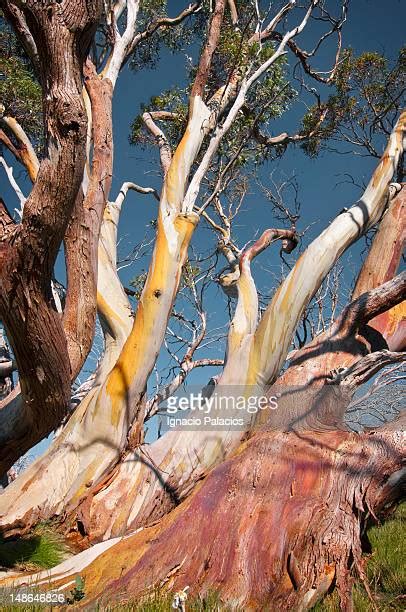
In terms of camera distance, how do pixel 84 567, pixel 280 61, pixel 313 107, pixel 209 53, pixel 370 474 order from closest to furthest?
pixel 370 474 → pixel 84 567 → pixel 209 53 → pixel 280 61 → pixel 313 107

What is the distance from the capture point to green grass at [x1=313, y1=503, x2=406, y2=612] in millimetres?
1860

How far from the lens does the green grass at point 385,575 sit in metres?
1.86

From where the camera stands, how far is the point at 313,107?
7.71m

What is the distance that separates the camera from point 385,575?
2.38 m

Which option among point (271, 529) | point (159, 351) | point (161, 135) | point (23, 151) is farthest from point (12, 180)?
point (271, 529)

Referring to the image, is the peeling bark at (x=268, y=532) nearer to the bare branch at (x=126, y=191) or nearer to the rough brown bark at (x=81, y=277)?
the rough brown bark at (x=81, y=277)

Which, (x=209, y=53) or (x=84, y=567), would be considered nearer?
(x=84, y=567)

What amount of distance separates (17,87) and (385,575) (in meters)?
6.30

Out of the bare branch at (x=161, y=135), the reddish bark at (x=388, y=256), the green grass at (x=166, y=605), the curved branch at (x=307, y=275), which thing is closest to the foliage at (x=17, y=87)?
the bare branch at (x=161, y=135)

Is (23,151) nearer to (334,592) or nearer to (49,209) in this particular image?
(49,209)

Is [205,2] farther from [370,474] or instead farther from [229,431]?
[370,474]

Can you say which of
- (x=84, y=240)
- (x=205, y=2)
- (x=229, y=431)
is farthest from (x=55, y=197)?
(x=205, y=2)

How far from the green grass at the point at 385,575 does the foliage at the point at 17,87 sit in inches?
230

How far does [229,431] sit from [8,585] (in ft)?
6.02
